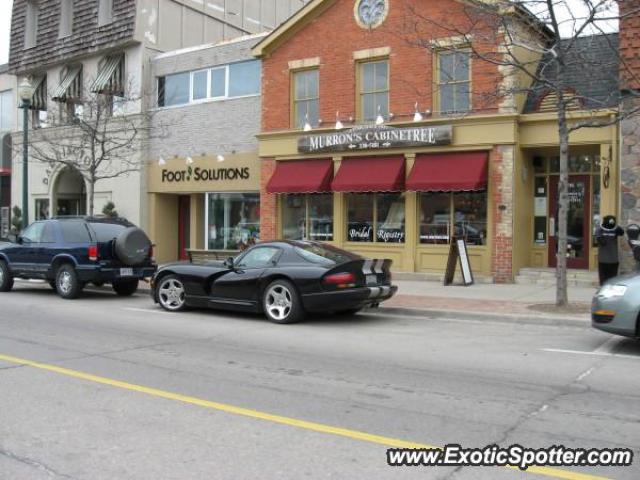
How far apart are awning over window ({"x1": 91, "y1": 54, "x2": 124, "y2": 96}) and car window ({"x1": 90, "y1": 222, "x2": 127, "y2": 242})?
33.8ft

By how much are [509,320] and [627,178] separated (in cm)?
562

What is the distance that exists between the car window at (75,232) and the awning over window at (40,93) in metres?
13.7

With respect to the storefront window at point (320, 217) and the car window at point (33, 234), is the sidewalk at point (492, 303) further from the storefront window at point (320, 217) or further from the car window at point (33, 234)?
the car window at point (33, 234)

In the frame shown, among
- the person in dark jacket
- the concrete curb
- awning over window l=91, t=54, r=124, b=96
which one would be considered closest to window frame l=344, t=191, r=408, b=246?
the person in dark jacket

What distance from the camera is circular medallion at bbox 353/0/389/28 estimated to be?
56.9 ft

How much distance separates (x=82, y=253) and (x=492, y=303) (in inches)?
334

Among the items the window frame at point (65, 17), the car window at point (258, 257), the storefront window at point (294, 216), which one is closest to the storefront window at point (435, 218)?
the storefront window at point (294, 216)

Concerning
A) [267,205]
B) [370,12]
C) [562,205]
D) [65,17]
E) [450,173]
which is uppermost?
[65,17]

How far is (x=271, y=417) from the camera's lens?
5441 millimetres

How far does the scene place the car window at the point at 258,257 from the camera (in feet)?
36.3

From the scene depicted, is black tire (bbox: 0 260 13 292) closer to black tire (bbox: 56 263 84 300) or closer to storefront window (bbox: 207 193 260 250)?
black tire (bbox: 56 263 84 300)

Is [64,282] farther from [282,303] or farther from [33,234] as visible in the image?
[282,303]

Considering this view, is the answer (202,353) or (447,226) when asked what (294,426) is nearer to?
(202,353)
